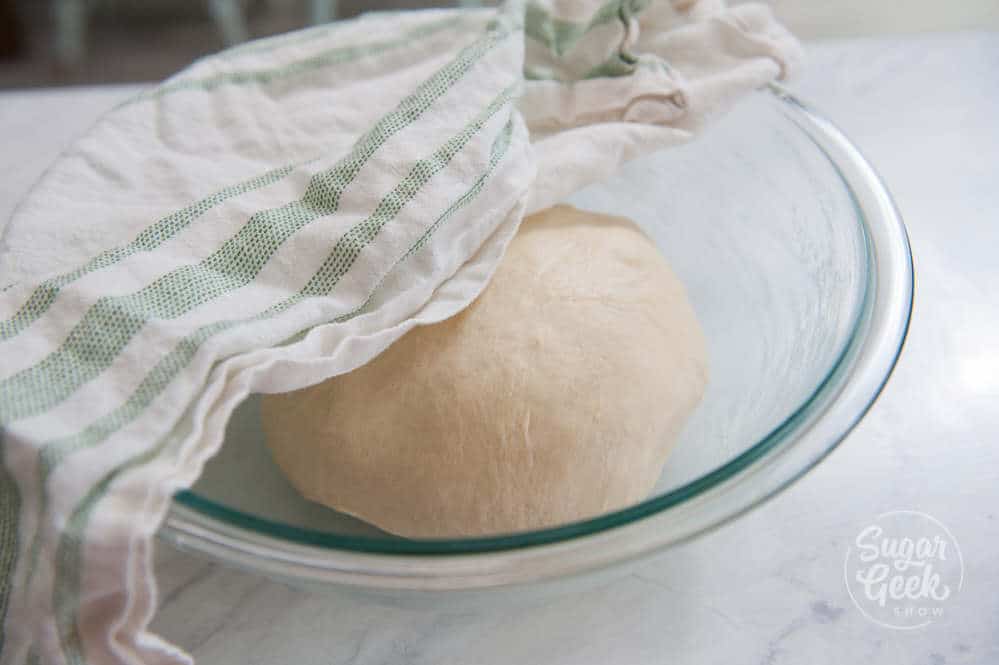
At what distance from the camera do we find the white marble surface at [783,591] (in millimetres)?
465

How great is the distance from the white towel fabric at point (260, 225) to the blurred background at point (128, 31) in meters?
1.13

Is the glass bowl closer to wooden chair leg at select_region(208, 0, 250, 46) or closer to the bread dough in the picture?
the bread dough

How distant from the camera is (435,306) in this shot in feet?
1.51

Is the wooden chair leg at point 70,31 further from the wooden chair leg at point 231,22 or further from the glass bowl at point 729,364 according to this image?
the glass bowl at point 729,364

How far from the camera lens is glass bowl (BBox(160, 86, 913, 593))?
1.17 feet

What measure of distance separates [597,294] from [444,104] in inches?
5.7

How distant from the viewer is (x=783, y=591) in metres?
0.49

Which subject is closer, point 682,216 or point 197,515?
point 197,515

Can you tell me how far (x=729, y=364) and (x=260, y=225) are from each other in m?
0.31

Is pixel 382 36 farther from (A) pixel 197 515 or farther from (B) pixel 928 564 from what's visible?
(B) pixel 928 564

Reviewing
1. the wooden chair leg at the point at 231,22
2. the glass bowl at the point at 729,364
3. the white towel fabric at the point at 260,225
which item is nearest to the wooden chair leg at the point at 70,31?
the wooden chair leg at the point at 231,22

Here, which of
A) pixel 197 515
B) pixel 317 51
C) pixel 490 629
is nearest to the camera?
pixel 197 515

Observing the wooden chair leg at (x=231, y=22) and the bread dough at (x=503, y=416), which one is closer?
the bread dough at (x=503, y=416)

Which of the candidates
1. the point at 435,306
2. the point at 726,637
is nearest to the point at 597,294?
the point at 435,306
